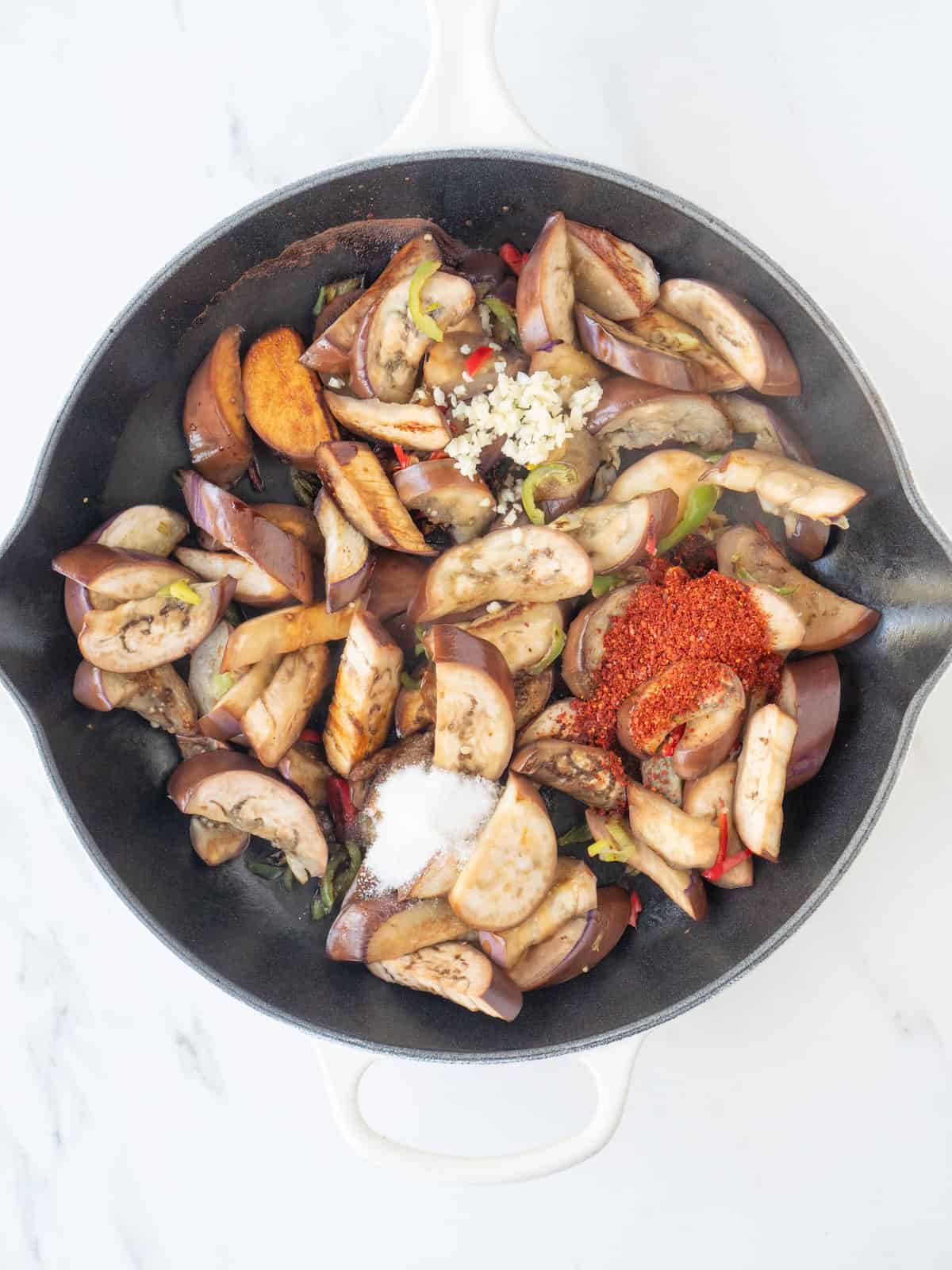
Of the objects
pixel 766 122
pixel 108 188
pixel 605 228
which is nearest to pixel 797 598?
pixel 605 228

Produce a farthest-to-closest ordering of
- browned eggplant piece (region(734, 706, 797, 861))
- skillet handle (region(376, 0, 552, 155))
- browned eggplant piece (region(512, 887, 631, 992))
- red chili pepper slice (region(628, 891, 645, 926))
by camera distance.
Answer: red chili pepper slice (region(628, 891, 645, 926))
browned eggplant piece (region(512, 887, 631, 992))
browned eggplant piece (region(734, 706, 797, 861))
skillet handle (region(376, 0, 552, 155))

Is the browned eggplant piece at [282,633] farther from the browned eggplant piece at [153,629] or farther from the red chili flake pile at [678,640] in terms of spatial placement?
the red chili flake pile at [678,640]

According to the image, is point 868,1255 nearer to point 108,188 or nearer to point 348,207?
point 348,207

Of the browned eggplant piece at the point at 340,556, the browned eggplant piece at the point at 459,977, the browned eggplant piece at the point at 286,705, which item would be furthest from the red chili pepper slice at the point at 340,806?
the browned eggplant piece at the point at 340,556

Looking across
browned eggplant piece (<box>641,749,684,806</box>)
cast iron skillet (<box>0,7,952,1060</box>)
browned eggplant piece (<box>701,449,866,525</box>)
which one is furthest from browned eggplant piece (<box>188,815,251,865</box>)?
browned eggplant piece (<box>701,449,866,525</box>)

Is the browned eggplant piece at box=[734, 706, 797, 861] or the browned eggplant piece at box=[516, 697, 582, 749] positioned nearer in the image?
the browned eggplant piece at box=[734, 706, 797, 861]

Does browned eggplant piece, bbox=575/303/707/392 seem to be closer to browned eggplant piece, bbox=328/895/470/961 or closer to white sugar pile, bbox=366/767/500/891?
white sugar pile, bbox=366/767/500/891
